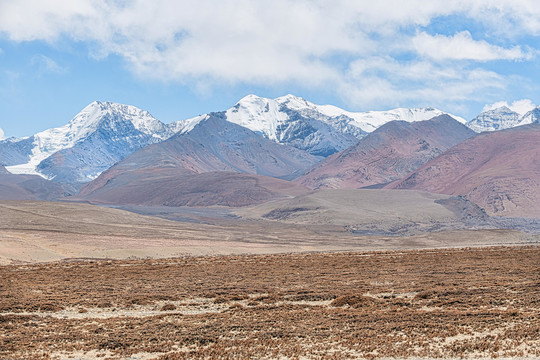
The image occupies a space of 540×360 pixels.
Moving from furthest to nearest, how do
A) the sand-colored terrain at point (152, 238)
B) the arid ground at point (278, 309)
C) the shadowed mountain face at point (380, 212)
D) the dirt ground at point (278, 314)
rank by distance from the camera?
1. the shadowed mountain face at point (380, 212)
2. the sand-colored terrain at point (152, 238)
3. the arid ground at point (278, 309)
4. the dirt ground at point (278, 314)

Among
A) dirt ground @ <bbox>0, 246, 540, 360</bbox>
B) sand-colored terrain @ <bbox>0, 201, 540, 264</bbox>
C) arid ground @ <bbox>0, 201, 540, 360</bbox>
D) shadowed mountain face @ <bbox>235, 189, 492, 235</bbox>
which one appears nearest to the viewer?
dirt ground @ <bbox>0, 246, 540, 360</bbox>

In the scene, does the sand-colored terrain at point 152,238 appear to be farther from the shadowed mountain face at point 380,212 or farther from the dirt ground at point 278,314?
the dirt ground at point 278,314

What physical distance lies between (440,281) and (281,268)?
16111 millimetres

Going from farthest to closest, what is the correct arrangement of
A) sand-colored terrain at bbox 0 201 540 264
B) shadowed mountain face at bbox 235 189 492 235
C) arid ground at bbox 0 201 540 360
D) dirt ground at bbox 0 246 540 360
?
1. shadowed mountain face at bbox 235 189 492 235
2. sand-colored terrain at bbox 0 201 540 264
3. arid ground at bbox 0 201 540 360
4. dirt ground at bbox 0 246 540 360

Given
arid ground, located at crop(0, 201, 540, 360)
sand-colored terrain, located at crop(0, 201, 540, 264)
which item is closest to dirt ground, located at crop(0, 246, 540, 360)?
arid ground, located at crop(0, 201, 540, 360)

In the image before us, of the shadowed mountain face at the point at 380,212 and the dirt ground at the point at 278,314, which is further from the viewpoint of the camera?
the shadowed mountain face at the point at 380,212

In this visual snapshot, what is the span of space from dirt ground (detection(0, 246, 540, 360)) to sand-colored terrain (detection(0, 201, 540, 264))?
34142 mm

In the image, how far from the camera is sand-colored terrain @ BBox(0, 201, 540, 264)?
263 ft

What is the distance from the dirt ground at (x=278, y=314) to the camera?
20031 millimetres

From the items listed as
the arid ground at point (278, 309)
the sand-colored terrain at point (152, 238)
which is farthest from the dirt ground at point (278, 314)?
the sand-colored terrain at point (152, 238)

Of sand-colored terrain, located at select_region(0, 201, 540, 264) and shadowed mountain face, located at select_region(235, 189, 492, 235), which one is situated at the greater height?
Result: shadowed mountain face, located at select_region(235, 189, 492, 235)

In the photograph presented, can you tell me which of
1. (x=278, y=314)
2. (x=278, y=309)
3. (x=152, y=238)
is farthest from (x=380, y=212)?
(x=278, y=314)

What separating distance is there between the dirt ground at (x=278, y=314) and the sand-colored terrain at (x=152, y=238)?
112 feet

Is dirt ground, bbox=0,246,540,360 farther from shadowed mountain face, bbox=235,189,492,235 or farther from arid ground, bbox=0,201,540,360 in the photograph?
shadowed mountain face, bbox=235,189,492,235
